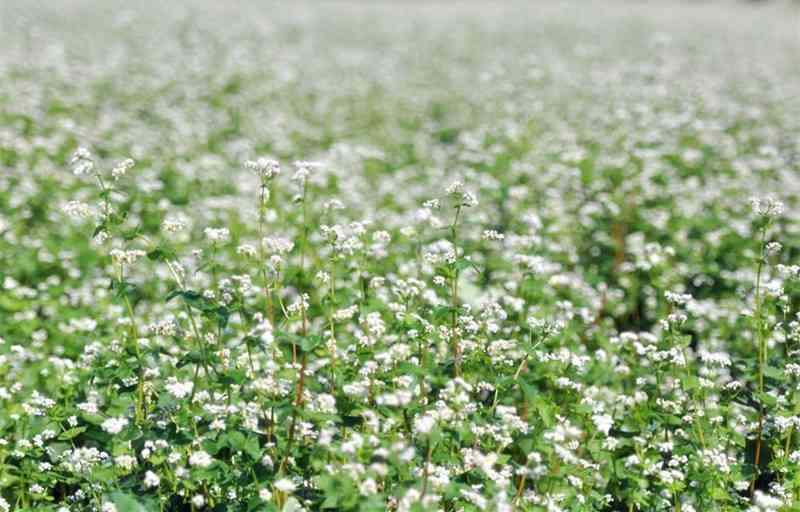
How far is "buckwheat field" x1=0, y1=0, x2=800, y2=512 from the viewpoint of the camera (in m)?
3.33

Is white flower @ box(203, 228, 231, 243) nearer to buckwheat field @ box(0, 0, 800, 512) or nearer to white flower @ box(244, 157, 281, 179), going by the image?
buckwheat field @ box(0, 0, 800, 512)

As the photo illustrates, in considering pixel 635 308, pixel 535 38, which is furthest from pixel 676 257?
pixel 535 38

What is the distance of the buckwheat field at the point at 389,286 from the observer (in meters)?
3.33

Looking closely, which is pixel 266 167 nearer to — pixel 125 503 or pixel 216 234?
pixel 216 234

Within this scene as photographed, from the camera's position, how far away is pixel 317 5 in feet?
100

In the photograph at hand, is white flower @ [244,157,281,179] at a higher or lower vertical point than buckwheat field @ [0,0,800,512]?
higher

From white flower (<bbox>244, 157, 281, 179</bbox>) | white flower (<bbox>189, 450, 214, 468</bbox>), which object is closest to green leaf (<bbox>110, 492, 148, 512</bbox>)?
white flower (<bbox>189, 450, 214, 468</bbox>)

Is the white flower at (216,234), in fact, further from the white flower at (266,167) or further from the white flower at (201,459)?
the white flower at (201,459)

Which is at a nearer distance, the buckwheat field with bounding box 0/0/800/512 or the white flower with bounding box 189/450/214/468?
the white flower with bounding box 189/450/214/468

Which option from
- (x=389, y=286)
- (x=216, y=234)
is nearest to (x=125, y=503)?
(x=216, y=234)

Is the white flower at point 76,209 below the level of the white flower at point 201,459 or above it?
above

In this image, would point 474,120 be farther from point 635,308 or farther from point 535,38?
point 535,38

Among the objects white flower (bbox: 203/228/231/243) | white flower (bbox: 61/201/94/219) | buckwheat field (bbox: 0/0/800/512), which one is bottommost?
buckwheat field (bbox: 0/0/800/512)

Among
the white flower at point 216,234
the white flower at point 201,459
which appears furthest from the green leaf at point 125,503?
the white flower at point 216,234
